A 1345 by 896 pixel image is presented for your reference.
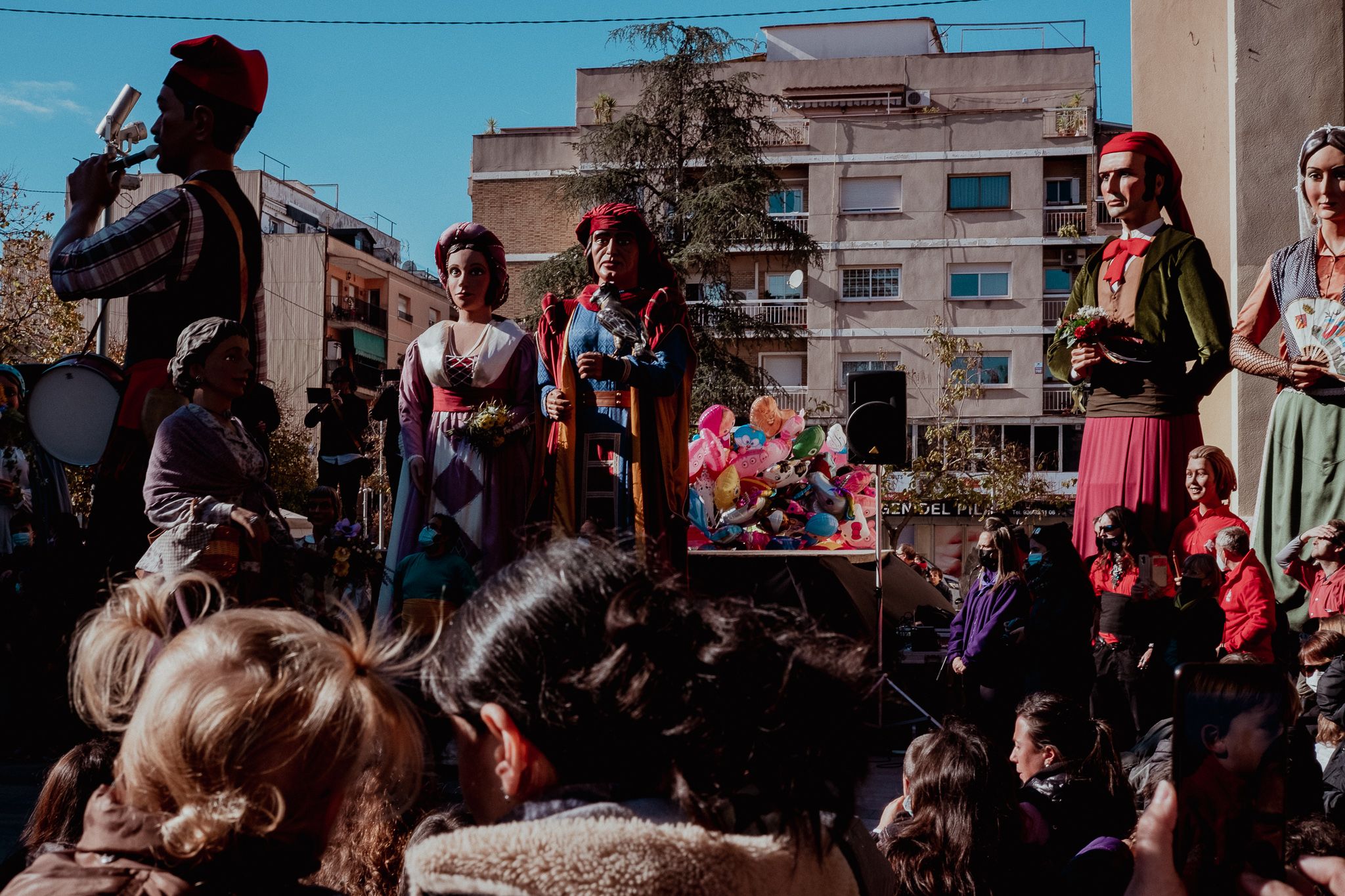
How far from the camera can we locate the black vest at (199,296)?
15.9 ft

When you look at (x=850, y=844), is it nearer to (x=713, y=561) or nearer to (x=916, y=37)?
(x=713, y=561)

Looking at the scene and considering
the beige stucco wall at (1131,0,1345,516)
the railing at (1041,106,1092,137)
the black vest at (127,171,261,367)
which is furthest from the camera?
the railing at (1041,106,1092,137)

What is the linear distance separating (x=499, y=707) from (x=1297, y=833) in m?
2.14

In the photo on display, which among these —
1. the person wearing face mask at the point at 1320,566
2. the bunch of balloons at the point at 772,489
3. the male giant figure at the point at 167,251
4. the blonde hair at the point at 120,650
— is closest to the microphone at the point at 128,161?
the male giant figure at the point at 167,251

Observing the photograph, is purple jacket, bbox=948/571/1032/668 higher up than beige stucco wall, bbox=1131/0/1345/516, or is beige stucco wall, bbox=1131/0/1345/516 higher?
beige stucco wall, bbox=1131/0/1345/516

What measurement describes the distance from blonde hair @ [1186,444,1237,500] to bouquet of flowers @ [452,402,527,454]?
8.94 ft

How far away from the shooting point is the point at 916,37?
151ft

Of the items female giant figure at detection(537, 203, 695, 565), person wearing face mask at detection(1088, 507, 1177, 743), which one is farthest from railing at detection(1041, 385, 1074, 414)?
female giant figure at detection(537, 203, 695, 565)

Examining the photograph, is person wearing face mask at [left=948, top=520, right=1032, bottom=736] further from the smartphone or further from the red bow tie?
the smartphone

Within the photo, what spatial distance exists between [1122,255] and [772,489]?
551 cm

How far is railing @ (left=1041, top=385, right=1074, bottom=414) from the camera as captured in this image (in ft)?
138

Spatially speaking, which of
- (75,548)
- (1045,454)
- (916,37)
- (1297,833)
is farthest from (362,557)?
(916,37)

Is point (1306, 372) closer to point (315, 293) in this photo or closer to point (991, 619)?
point (991, 619)

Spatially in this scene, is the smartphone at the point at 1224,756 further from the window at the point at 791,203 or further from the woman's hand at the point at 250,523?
the window at the point at 791,203
